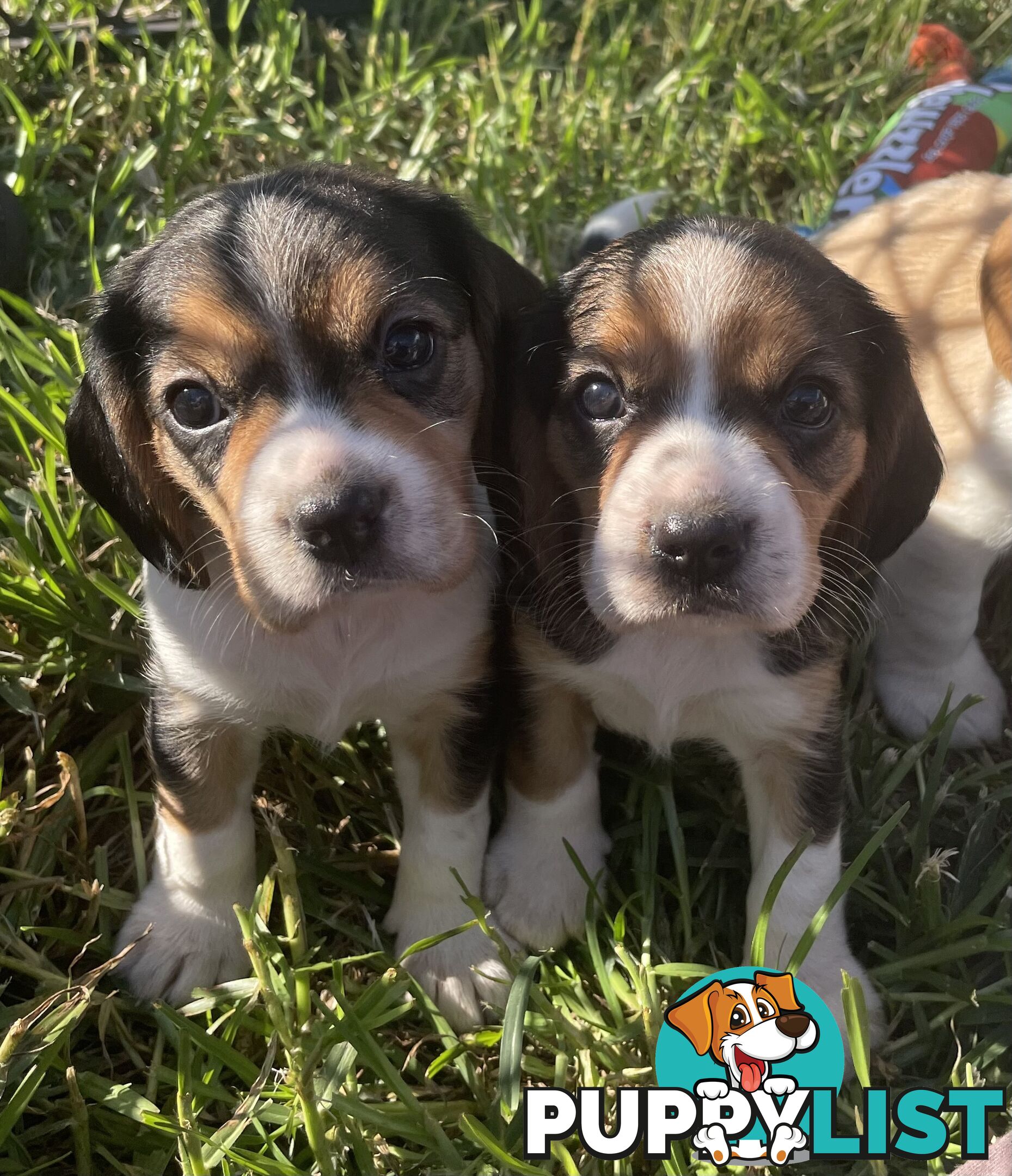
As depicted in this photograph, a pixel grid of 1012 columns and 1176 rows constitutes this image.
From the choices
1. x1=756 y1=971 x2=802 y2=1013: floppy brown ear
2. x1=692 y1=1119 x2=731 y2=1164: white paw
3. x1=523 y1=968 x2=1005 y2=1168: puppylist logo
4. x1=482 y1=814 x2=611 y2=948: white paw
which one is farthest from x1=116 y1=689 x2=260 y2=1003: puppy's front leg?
x1=756 y1=971 x2=802 y2=1013: floppy brown ear

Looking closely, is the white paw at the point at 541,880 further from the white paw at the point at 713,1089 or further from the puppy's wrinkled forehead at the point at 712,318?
the puppy's wrinkled forehead at the point at 712,318

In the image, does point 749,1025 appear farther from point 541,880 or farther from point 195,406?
point 195,406

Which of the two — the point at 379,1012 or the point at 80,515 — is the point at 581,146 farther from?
the point at 379,1012

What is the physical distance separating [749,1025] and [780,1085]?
0.42ft

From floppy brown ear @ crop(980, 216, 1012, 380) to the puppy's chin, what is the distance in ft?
2.86

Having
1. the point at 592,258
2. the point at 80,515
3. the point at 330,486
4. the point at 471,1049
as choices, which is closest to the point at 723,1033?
the point at 471,1049

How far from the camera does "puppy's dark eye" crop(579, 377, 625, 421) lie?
2.33 meters

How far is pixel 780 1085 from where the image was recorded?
2.22 meters

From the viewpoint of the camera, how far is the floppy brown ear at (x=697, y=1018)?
2264 mm

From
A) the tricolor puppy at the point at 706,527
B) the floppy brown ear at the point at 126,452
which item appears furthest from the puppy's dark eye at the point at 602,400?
the floppy brown ear at the point at 126,452

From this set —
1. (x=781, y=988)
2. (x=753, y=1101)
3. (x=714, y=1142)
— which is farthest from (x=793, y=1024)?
(x=714, y=1142)

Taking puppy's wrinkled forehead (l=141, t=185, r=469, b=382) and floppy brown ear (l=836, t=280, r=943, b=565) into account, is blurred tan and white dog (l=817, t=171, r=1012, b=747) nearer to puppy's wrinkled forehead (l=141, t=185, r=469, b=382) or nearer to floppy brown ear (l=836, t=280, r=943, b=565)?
floppy brown ear (l=836, t=280, r=943, b=565)

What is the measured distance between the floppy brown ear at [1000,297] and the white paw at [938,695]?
0.97 m

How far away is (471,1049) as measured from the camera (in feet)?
8.54
